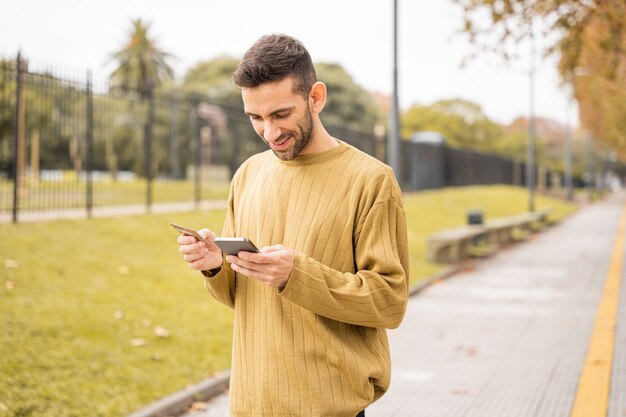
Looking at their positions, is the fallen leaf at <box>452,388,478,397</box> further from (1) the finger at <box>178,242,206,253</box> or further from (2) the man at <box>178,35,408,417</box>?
(1) the finger at <box>178,242,206,253</box>

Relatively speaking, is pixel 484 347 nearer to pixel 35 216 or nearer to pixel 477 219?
pixel 35 216

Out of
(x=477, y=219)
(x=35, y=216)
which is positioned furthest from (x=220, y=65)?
(x=35, y=216)

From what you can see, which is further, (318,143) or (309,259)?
(318,143)

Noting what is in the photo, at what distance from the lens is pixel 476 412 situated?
5652 mm

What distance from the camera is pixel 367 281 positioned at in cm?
215

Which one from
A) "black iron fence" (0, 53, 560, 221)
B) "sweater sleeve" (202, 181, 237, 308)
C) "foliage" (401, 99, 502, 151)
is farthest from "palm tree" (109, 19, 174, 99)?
"sweater sleeve" (202, 181, 237, 308)

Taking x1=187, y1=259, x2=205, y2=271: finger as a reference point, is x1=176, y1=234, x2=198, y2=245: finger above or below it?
above

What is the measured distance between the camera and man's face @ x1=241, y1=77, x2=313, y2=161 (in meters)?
2.16

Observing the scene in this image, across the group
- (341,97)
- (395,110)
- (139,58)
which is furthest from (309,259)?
(139,58)

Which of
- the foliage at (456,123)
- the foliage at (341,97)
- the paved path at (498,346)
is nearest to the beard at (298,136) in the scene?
the paved path at (498,346)

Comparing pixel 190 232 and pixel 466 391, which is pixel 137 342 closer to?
pixel 466 391

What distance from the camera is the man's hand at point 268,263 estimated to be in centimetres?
201

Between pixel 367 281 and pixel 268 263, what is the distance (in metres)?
0.30

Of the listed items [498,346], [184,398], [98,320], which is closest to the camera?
[184,398]
